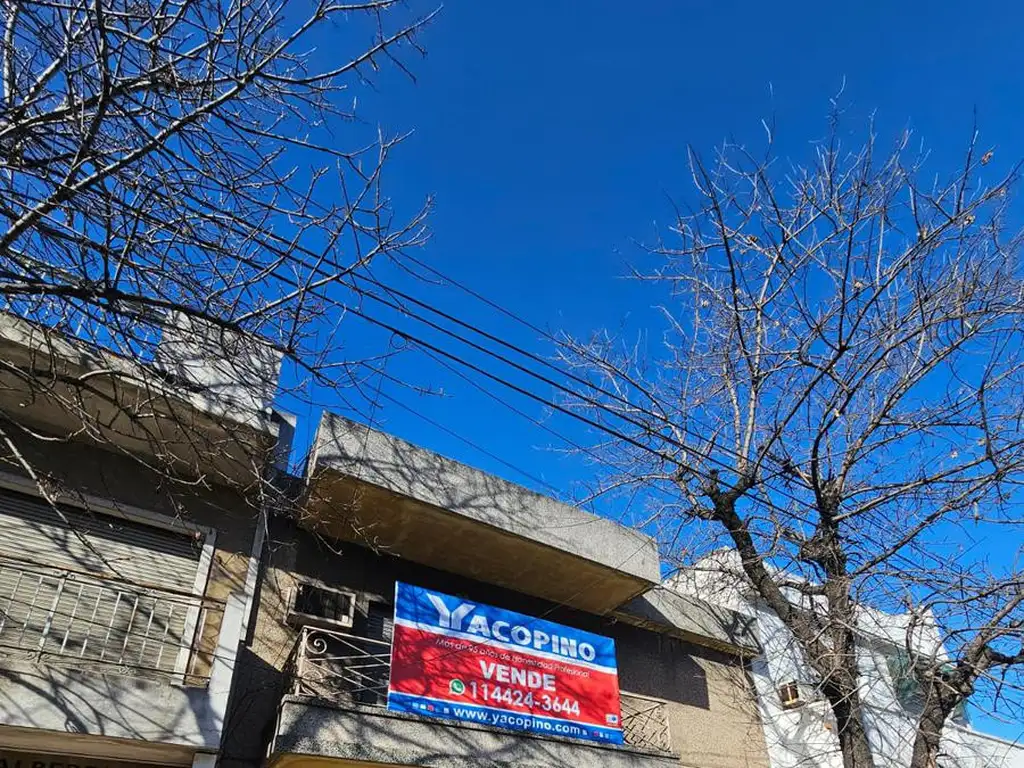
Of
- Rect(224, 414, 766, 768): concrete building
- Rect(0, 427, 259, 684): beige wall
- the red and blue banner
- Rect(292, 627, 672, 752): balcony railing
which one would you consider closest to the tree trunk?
Rect(224, 414, 766, 768): concrete building

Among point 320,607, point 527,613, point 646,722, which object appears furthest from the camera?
point 527,613

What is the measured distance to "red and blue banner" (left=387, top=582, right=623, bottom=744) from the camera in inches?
307

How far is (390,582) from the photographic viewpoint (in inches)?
366

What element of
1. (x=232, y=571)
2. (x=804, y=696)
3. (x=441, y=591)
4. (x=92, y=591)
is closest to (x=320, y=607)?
(x=232, y=571)

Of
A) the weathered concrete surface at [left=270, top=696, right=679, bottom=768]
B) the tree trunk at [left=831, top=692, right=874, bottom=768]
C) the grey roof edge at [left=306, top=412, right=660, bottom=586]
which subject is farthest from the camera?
the tree trunk at [left=831, top=692, right=874, bottom=768]

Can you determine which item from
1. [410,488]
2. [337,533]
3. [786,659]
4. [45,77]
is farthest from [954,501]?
[45,77]

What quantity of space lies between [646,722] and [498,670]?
3100 millimetres

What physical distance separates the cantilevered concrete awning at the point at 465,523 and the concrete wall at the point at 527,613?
0.74 feet

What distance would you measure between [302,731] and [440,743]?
58.7 inches

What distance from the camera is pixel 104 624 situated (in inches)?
274

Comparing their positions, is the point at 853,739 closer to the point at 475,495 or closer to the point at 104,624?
the point at 475,495

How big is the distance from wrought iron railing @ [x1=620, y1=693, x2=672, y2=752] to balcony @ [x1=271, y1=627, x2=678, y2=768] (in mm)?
782

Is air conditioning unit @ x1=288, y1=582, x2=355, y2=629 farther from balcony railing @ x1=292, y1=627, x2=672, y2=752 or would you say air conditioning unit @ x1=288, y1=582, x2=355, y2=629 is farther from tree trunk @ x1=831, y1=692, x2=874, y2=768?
tree trunk @ x1=831, y1=692, x2=874, y2=768

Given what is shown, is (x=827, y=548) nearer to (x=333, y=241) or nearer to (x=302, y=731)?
(x=302, y=731)
